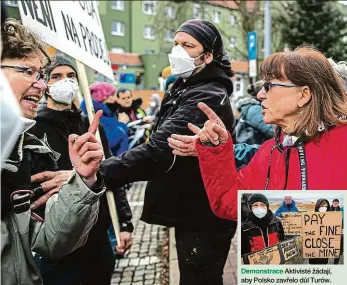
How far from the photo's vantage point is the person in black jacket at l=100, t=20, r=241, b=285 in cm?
270

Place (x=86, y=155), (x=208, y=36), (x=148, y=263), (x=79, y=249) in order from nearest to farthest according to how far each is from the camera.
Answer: (x=86, y=155), (x=79, y=249), (x=208, y=36), (x=148, y=263)

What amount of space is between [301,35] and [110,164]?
1459 centimetres

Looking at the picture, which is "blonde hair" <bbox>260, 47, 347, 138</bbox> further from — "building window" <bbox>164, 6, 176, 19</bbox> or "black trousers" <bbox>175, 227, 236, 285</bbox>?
"building window" <bbox>164, 6, 176, 19</bbox>

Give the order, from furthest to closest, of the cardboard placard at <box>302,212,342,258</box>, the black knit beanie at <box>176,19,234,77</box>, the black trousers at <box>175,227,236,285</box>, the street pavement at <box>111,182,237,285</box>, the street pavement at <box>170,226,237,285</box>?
the street pavement at <box>111,182,237,285</box> → the street pavement at <box>170,226,237,285</box> → the black knit beanie at <box>176,19,234,77</box> → the black trousers at <box>175,227,236,285</box> → the cardboard placard at <box>302,212,342,258</box>

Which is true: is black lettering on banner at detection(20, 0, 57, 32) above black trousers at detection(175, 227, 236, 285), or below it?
above

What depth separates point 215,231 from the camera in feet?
9.52

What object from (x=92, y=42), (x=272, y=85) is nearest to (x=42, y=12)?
(x=92, y=42)

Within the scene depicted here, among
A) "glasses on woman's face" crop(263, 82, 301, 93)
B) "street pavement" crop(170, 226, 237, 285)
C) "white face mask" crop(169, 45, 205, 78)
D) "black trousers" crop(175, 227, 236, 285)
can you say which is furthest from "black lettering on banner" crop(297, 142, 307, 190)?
"street pavement" crop(170, 226, 237, 285)

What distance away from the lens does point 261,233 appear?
5.35ft

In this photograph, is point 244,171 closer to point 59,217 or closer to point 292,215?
point 292,215

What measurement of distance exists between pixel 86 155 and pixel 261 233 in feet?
2.26

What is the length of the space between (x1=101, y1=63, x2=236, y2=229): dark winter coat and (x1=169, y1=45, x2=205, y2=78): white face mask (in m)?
0.08

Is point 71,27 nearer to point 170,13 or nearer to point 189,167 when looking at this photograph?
point 189,167

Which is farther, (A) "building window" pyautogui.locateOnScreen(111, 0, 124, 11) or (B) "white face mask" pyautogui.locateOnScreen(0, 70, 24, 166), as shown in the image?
(A) "building window" pyautogui.locateOnScreen(111, 0, 124, 11)
